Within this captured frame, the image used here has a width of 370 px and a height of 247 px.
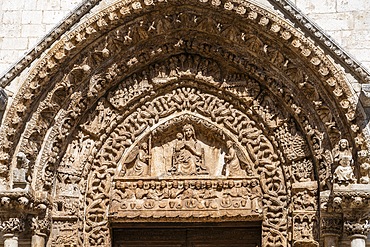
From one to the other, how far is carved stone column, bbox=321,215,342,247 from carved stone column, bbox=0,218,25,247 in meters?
3.51

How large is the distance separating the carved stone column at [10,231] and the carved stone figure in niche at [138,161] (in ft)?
5.23

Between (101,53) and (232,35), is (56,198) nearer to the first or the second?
(101,53)

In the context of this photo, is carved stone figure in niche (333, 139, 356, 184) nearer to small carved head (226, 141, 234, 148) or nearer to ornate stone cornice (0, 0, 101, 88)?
small carved head (226, 141, 234, 148)

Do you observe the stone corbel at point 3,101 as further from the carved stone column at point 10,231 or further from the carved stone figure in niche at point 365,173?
the carved stone figure in niche at point 365,173

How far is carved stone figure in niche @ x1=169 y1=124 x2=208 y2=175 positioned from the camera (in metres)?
9.99

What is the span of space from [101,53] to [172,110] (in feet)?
3.78

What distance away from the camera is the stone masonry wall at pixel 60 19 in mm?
9445

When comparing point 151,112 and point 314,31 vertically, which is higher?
point 314,31

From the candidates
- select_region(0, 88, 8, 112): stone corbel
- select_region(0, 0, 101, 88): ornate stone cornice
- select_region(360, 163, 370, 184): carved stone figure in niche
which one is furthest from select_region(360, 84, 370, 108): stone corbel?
select_region(0, 88, 8, 112): stone corbel

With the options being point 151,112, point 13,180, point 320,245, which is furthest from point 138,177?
point 320,245

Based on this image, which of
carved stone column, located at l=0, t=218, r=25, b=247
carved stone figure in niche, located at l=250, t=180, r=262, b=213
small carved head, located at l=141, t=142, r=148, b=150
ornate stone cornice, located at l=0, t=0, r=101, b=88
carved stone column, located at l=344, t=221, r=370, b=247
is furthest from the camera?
small carved head, located at l=141, t=142, r=148, b=150

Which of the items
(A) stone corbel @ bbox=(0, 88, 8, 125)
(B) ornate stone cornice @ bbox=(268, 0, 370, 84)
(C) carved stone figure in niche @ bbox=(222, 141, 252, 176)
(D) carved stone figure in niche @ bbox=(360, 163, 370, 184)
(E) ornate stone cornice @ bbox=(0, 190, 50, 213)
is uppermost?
(B) ornate stone cornice @ bbox=(268, 0, 370, 84)

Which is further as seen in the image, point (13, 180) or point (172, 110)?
point (172, 110)

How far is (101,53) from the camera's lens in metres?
9.98
